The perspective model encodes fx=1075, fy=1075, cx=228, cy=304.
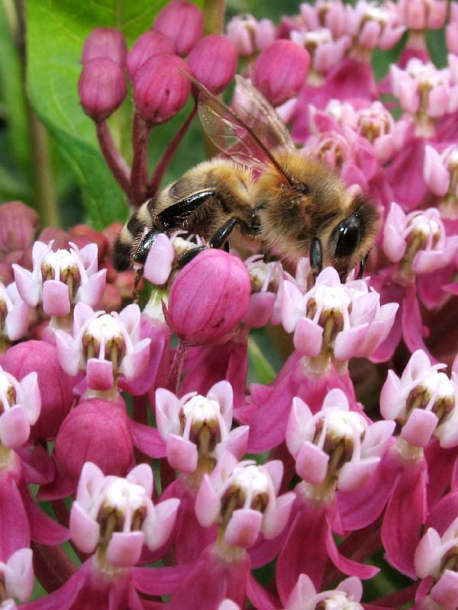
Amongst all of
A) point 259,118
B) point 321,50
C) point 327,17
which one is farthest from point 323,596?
point 327,17

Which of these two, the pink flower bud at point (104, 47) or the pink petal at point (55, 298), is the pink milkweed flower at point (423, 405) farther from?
the pink flower bud at point (104, 47)

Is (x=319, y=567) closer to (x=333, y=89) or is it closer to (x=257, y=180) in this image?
(x=257, y=180)

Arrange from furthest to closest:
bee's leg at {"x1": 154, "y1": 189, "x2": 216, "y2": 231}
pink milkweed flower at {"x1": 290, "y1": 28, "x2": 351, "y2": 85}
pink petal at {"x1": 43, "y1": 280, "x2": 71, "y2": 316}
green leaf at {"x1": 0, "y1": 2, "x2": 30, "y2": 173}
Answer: green leaf at {"x1": 0, "y1": 2, "x2": 30, "y2": 173}, pink milkweed flower at {"x1": 290, "y1": 28, "x2": 351, "y2": 85}, bee's leg at {"x1": 154, "y1": 189, "x2": 216, "y2": 231}, pink petal at {"x1": 43, "y1": 280, "x2": 71, "y2": 316}

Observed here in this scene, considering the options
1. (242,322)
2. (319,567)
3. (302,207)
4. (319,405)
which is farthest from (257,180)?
(319,567)

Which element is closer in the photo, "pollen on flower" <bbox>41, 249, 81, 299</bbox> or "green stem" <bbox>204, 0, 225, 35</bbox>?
"pollen on flower" <bbox>41, 249, 81, 299</bbox>

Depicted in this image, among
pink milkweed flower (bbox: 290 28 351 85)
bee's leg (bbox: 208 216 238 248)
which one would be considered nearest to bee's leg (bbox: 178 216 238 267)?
bee's leg (bbox: 208 216 238 248)

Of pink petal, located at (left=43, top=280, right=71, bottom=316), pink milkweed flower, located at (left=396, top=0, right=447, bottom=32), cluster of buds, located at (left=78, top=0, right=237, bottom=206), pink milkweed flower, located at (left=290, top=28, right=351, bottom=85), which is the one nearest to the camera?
pink petal, located at (left=43, top=280, right=71, bottom=316)

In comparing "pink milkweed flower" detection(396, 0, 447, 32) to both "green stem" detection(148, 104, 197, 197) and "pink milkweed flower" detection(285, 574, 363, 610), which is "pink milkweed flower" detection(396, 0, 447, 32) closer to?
"green stem" detection(148, 104, 197, 197)

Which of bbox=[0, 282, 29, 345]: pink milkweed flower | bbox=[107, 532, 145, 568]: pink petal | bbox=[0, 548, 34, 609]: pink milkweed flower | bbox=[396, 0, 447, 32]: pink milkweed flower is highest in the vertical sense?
bbox=[396, 0, 447, 32]: pink milkweed flower
